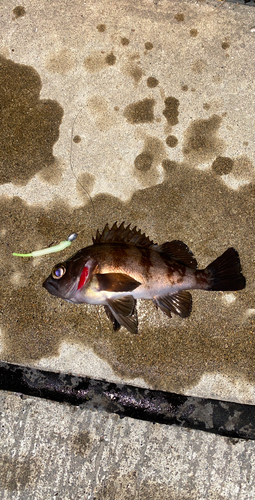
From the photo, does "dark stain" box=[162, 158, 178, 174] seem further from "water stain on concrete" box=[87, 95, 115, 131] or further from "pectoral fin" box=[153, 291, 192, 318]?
"pectoral fin" box=[153, 291, 192, 318]

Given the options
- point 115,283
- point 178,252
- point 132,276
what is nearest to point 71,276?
point 115,283

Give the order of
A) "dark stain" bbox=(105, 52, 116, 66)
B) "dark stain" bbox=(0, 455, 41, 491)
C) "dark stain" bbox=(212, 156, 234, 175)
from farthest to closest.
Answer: "dark stain" bbox=(105, 52, 116, 66)
"dark stain" bbox=(212, 156, 234, 175)
"dark stain" bbox=(0, 455, 41, 491)

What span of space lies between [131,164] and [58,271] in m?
1.68

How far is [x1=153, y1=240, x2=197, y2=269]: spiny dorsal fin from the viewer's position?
348 cm

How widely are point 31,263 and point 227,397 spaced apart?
2.83 metres

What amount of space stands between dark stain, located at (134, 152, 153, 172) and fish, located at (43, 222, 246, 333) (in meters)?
0.95

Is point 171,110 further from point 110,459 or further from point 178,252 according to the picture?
point 110,459

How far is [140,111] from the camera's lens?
3.94m

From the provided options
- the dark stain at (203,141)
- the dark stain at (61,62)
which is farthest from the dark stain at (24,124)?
the dark stain at (203,141)

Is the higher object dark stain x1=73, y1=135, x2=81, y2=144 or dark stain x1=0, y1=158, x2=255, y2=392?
dark stain x1=73, y1=135, x2=81, y2=144

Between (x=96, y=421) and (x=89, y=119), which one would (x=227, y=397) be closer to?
(x=96, y=421)

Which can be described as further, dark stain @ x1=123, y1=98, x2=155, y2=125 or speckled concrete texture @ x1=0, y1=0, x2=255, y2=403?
dark stain @ x1=123, y1=98, x2=155, y2=125

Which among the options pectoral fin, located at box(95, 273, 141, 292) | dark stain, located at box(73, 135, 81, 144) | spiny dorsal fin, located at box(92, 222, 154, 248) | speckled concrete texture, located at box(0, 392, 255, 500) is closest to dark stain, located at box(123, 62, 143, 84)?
dark stain, located at box(73, 135, 81, 144)

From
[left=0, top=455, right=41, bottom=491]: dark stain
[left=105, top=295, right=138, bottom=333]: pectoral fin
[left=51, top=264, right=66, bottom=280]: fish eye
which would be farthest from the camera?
[left=0, top=455, right=41, bottom=491]: dark stain
